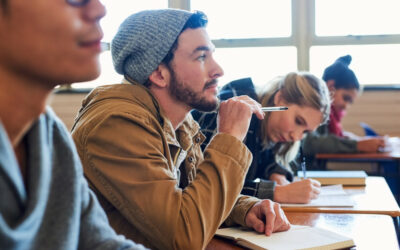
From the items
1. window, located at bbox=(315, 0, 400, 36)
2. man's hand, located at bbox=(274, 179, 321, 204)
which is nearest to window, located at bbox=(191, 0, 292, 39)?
window, located at bbox=(315, 0, 400, 36)

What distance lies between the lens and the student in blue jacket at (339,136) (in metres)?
3.89

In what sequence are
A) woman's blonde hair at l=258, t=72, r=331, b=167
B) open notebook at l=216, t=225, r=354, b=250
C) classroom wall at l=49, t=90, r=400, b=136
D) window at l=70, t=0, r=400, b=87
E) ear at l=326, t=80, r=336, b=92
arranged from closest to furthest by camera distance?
open notebook at l=216, t=225, r=354, b=250 → woman's blonde hair at l=258, t=72, r=331, b=167 → ear at l=326, t=80, r=336, b=92 → classroom wall at l=49, t=90, r=400, b=136 → window at l=70, t=0, r=400, b=87

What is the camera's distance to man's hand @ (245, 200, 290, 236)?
55.2 inches

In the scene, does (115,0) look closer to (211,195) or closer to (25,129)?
(211,195)

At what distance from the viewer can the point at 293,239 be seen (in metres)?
1.30

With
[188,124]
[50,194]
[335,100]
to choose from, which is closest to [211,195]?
[188,124]

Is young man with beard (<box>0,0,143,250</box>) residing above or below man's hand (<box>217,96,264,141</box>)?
above

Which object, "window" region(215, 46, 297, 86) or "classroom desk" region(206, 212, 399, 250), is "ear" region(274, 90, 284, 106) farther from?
"window" region(215, 46, 297, 86)

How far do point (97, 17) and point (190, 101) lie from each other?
39.6 inches

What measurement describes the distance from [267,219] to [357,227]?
0.91 feet

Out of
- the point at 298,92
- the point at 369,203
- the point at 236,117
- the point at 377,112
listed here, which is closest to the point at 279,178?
the point at 298,92

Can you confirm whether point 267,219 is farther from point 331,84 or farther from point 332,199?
point 331,84

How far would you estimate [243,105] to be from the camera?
5.13 feet

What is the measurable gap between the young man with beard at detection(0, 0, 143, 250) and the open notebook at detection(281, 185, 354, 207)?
1.30 meters
